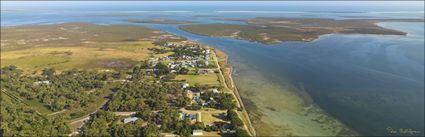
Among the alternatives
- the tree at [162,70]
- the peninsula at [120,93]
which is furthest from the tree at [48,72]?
the tree at [162,70]

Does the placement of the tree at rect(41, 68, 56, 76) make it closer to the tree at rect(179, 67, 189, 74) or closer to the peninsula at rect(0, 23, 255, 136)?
the peninsula at rect(0, 23, 255, 136)

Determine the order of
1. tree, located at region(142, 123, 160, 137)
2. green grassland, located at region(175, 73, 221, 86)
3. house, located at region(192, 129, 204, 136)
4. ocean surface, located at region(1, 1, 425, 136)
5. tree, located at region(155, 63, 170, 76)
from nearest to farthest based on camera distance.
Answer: tree, located at region(142, 123, 160, 137), house, located at region(192, 129, 204, 136), ocean surface, located at region(1, 1, 425, 136), green grassland, located at region(175, 73, 221, 86), tree, located at region(155, 63, 170, 76)

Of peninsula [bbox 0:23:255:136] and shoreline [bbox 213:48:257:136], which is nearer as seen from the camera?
peninsula [bbox 0:23:255:136]

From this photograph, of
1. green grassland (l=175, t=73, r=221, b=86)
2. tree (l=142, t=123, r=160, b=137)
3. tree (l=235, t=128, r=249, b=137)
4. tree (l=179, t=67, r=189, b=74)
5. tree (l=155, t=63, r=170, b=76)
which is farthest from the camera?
tree (l=179, t=67, r=189, b=74)

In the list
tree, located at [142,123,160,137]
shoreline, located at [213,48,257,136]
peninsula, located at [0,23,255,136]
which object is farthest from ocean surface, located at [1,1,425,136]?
tree, located at [142,123,160,137]

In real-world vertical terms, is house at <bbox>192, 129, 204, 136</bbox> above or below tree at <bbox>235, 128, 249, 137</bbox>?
below

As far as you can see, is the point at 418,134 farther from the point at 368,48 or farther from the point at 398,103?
the point at 368,48

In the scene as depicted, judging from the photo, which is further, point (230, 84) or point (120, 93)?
point (230, 84)

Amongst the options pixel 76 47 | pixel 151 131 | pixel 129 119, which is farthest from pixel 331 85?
pixel 76 47

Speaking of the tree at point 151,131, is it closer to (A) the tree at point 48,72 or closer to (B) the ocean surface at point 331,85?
(B) the ocean surface at point 331,85

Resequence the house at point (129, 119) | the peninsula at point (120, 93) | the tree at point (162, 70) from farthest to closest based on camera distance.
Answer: the tree at point (162, 70) < the house at point (129, 119) < the peninsula at point (120, 93)

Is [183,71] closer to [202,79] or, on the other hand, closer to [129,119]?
[202,79]

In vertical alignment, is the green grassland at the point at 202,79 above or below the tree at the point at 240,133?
above
